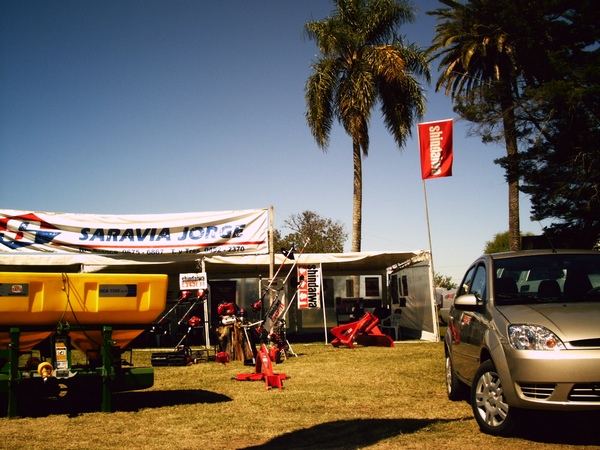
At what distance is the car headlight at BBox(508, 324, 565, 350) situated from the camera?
16.4ft

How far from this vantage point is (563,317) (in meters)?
5.22

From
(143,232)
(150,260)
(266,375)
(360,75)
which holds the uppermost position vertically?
(360,75)

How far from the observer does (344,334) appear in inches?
643

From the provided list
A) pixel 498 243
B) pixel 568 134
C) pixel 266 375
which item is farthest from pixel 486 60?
pixel 498 243

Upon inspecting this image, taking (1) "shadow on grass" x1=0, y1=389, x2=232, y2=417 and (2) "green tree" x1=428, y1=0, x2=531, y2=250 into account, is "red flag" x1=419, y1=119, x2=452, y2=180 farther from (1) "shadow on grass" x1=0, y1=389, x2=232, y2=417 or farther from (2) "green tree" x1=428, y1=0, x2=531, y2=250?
(1) "shadow on grass" x1=0, y1=389, x2=232, y2=417

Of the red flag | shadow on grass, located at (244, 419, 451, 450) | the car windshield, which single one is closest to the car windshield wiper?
the car windshield

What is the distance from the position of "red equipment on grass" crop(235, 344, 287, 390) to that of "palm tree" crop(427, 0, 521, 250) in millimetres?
9348

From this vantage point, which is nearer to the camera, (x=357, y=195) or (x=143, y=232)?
(x=143, y=232)

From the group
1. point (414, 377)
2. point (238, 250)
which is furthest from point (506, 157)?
point (414, 377)

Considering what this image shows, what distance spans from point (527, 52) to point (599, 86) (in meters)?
3.17

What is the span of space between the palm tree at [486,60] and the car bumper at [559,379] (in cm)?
1199

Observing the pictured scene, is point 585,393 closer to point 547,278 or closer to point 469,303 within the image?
point 469,303

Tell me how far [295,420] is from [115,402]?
2.84 metres

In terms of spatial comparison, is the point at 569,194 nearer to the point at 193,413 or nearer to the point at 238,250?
the point at 238,250
